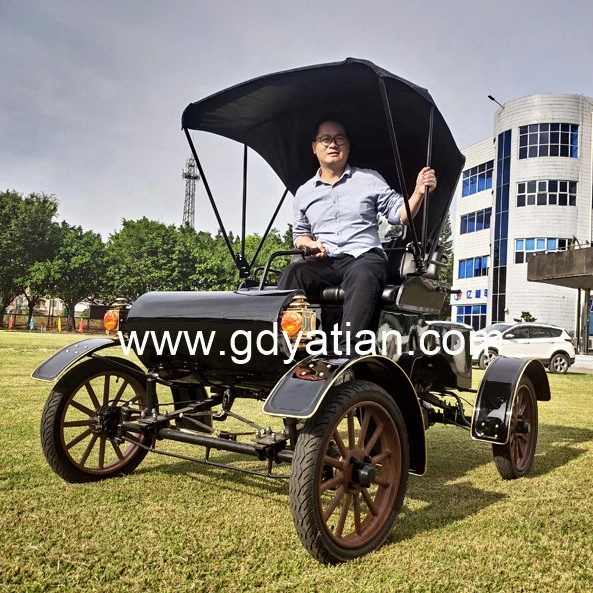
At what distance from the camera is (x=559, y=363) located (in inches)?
782

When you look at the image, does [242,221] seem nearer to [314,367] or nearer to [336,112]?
[336,112]

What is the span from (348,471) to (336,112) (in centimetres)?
285

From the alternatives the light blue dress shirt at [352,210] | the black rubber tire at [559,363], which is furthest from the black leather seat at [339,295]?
the black rubber tire at [559,363]

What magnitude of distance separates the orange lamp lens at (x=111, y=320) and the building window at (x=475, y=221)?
44.7 metres

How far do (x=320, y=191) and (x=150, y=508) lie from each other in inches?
97.2

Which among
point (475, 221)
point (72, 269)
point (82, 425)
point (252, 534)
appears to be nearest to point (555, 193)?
point (475, 221)

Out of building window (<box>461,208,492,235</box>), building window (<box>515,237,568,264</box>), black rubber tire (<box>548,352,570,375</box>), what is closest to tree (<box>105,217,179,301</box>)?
building window (<box>461,208,492,235</box>)

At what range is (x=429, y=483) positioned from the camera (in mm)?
4797

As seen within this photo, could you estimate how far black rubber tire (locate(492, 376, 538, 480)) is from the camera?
4855 mm

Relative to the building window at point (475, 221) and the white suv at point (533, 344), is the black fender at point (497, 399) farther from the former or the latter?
the building window at point (475, 221)

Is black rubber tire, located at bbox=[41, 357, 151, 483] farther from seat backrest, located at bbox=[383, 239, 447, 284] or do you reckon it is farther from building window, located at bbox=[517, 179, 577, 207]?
building window, located at bbox=[517, 179, 577, 207]

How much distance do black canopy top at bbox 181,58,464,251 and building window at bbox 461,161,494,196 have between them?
143 ft

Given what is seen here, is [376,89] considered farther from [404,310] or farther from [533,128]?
[533,128]

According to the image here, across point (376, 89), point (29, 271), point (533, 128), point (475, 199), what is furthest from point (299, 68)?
point (29, 271)
